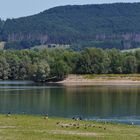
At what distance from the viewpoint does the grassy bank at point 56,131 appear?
124 ft

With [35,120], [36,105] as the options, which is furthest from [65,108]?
[35,120]

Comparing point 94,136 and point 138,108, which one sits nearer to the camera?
point 94,136

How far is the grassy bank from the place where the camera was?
37.9m

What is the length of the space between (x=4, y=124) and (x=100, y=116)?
98.5 ft

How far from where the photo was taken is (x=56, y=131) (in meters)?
41.3

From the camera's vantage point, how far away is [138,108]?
8606cm

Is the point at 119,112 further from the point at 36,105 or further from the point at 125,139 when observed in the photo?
the point at 125,139

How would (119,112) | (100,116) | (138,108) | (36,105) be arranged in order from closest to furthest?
(100,116)
(119,112)
(138,108)
(36,105)

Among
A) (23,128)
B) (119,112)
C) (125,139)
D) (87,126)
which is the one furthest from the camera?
(119,112)

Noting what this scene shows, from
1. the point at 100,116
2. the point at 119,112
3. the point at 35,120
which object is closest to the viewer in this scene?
the point at 35,120

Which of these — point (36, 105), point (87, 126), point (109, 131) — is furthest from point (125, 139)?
point (36, 105)

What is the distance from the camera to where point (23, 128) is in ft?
140

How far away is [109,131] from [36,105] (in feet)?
175

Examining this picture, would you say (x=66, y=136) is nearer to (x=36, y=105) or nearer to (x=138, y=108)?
(x=138, y=108)
